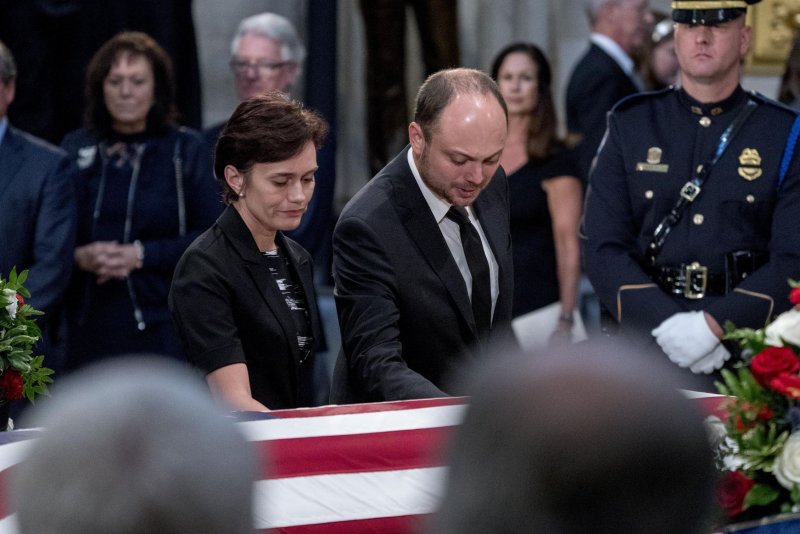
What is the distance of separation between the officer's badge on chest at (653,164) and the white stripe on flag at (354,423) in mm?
1335

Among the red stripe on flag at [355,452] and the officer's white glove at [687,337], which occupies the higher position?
the red stripe on flag at [355,452]

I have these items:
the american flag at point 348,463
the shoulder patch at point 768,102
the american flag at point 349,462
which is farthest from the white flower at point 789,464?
the shoulder patch at point 768,102

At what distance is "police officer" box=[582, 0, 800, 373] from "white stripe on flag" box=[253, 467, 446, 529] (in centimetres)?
120

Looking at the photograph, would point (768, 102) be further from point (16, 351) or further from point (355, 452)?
point (16, 351)

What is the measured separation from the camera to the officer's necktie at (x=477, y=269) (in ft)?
9.68

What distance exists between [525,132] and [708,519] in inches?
155

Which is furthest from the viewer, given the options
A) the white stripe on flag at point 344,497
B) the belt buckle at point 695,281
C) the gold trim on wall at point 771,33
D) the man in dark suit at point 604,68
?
the gold trim on wall at point 771,33

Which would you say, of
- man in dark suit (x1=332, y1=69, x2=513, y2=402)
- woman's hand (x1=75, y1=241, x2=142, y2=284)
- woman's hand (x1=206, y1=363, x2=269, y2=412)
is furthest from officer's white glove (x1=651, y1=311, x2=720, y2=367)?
woman's hand (x1=75, y1=241, x2=142, y2=284)

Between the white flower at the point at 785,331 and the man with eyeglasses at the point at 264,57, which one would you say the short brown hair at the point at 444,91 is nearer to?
the white flower at the point at 785,331

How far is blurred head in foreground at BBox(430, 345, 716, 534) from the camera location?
903 millimetres

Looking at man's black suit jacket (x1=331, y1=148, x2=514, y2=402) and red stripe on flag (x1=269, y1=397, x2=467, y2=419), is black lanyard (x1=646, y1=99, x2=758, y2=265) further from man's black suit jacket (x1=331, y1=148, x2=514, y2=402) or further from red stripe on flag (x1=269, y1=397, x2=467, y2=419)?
red stripe on flag (x1=269, y1=397, x2=467, y2=419)

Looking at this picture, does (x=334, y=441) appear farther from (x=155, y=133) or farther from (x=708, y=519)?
(x=155, y=133)

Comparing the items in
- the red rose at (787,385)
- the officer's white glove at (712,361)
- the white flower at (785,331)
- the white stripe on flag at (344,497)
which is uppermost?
the white flower at (785,331)

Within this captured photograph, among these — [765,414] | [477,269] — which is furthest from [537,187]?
[765,414]
